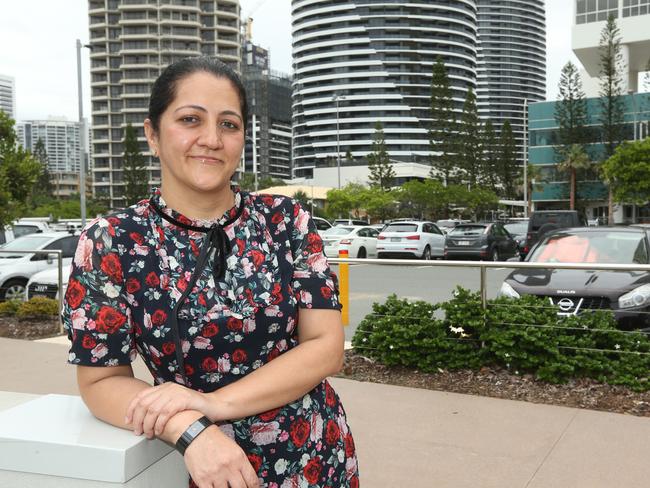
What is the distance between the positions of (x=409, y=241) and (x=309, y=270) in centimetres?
2244

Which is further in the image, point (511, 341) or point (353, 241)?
point (353, 241)

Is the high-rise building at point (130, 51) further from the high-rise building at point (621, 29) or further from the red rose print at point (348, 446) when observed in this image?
the red rose print at point (348, 446)

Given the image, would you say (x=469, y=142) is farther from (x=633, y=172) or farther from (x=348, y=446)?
(x=348, y=446)

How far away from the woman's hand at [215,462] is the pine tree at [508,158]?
90055 mm

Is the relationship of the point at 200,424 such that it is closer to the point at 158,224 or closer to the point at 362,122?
the point at 158,224

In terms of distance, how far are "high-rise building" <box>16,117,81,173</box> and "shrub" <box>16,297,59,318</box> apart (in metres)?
176

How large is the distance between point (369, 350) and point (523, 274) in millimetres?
1663

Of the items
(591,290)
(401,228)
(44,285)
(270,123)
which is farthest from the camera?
(270,123)

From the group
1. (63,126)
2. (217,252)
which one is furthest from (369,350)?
(63,126)

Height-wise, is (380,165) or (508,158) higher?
(508,158)

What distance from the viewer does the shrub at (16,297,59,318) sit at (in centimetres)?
921

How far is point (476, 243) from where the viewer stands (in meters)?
22.0

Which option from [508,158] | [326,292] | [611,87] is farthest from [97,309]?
[508,158]

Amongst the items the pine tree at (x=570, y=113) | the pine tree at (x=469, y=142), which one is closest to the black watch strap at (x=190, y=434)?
the pine tree at (x=570, y=113)
